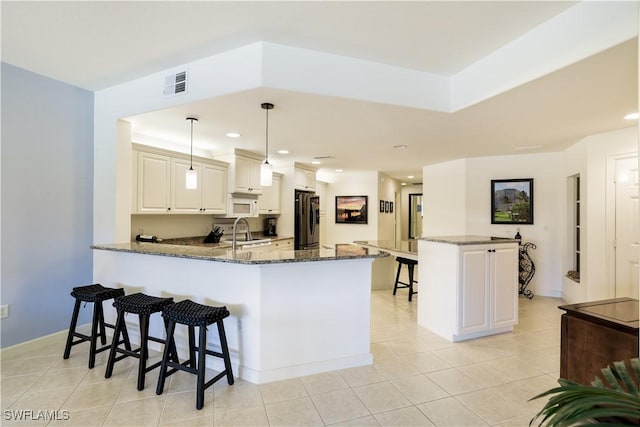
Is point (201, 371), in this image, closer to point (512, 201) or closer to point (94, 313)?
point (94, 313)

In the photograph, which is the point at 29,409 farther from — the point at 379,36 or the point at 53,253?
the point at 379,36

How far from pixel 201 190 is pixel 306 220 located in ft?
7.78

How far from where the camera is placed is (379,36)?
2285mm

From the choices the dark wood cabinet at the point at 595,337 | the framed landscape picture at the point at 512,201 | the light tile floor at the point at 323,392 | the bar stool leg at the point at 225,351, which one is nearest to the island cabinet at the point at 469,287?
the light tile floor at the point at 323,392

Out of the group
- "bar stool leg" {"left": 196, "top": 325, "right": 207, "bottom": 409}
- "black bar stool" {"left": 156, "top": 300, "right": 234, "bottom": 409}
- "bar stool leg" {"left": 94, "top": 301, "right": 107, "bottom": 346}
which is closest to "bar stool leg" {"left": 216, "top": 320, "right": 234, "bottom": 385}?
"black bar stool" {"left": 156, "top": 300, "right": 234, "bottom": 409}

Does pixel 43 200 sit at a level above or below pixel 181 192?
below

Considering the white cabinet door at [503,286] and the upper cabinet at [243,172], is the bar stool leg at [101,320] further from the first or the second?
the white cabinet door at [503,286]

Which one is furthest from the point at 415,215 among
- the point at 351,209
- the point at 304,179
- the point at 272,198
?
the point at 272,198

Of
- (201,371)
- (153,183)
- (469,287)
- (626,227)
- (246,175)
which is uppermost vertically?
(246,175)

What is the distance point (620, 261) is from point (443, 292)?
7.21ft

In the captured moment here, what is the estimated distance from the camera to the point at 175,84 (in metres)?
2.81

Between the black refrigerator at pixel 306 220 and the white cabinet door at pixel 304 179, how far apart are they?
0.34 feet

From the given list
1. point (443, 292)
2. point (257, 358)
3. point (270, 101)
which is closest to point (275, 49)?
point (270, 101)

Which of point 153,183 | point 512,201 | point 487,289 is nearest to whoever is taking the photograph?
point 487,289
